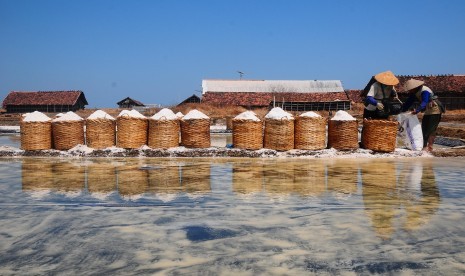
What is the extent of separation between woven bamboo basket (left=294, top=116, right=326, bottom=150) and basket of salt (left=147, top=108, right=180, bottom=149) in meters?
2.30

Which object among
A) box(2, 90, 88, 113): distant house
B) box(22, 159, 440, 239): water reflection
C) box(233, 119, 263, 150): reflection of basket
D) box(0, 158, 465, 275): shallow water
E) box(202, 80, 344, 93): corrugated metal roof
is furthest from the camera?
box(2, 90, 88, 113): distant house

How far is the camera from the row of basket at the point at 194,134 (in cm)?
750

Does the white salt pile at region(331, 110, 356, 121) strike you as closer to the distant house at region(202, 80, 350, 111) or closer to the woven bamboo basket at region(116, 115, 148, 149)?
the woven bamboo basket at region(116, 115, 148, 149)

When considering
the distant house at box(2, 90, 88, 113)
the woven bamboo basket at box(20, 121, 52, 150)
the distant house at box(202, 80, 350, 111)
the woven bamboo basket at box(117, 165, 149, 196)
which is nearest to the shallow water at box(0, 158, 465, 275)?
the woven bamboo basket at box(117, 165, 149, 196)

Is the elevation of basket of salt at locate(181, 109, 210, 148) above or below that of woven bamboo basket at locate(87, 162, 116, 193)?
above

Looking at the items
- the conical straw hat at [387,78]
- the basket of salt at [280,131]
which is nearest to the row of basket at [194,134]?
the basket of salt at [280,131]

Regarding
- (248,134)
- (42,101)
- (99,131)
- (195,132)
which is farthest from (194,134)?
(42,101)

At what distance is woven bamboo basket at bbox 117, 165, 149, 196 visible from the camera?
156 inches

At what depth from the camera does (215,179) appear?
4.70 meters


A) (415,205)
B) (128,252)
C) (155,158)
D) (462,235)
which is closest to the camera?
(128,252)

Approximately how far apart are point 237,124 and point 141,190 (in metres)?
3.83

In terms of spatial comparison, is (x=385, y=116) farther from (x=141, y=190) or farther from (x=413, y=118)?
(x=141, y=190)

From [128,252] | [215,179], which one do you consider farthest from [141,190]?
[128,252]

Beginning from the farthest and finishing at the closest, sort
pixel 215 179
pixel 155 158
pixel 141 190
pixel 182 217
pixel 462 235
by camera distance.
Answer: pixel 155 158, pixel 215 179, pixel 141 190, pixel 182 217, pixel 462 235
